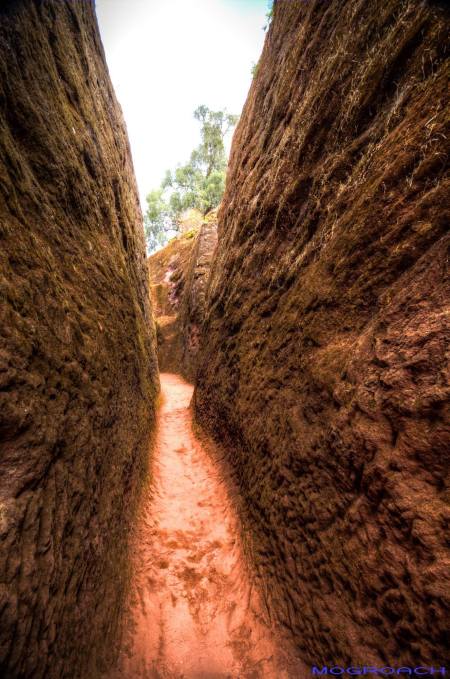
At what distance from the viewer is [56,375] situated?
228 cm

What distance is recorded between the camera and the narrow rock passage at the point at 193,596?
2.60 meters

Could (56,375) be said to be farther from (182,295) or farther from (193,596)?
(182,295)

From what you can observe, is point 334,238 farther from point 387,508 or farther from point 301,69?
point 301,69

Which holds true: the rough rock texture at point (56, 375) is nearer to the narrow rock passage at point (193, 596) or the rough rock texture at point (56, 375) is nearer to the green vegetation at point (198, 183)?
the narrow rock passage at point (193, 596)

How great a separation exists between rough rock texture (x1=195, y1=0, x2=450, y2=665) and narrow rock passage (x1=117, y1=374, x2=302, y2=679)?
0.42m

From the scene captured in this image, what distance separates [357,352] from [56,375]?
2.84 m

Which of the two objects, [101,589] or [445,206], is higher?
[445,206]

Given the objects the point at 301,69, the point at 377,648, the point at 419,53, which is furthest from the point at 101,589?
the point at 301,69

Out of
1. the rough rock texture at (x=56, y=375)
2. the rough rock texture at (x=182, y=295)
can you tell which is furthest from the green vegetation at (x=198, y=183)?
the rough rock texture at (x=56, y=375)

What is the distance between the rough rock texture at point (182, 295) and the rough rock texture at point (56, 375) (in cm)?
799

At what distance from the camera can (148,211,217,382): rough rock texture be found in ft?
41.7

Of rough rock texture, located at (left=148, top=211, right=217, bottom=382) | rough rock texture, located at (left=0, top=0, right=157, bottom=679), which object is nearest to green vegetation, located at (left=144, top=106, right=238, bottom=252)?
rough rock texture, located at (left=148, top=211, right=217, bottom=382)

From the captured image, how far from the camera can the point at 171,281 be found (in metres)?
19.2

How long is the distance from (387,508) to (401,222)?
2440mm
